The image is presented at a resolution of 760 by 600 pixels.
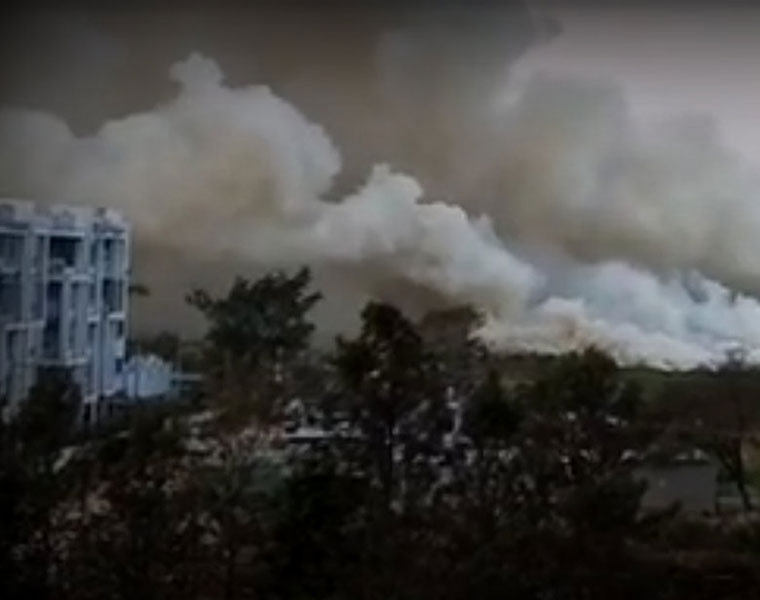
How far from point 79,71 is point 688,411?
140 cm

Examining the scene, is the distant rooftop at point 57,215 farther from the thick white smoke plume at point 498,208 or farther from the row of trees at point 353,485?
the row of trees at point 353,485

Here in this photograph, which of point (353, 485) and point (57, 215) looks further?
point (57, 215)

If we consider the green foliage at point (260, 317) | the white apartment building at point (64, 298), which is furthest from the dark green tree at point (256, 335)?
the white apartment building at point (64, 298)

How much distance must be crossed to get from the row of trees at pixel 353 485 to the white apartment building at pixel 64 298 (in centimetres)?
6

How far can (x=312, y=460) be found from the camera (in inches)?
103

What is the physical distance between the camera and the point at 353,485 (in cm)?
260

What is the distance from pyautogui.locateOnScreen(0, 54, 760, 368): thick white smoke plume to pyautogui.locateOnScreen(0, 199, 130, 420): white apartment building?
0.22 feet

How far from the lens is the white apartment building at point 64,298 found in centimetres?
269

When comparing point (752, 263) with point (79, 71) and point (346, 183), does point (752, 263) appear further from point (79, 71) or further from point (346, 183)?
point (79, 71)

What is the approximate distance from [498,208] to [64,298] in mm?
883

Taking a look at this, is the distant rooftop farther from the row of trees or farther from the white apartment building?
the row of trees

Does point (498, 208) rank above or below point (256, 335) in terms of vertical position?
above

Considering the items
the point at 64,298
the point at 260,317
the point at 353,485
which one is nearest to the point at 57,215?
the point at 64,298

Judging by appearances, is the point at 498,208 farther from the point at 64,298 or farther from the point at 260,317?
the point at 64,298
